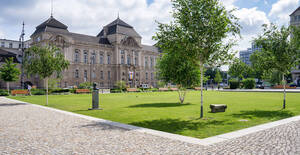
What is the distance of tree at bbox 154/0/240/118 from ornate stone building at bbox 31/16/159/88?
56170 millimetres

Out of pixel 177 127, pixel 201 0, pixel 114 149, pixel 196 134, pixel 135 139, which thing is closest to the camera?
pixel 114 149

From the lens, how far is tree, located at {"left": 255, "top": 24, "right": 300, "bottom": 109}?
1680cm

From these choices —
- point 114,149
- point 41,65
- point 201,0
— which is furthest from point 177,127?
point 41,65

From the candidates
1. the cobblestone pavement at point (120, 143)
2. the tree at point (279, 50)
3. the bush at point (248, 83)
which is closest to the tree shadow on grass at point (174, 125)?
the cobblestone pavement at point (120, 143)

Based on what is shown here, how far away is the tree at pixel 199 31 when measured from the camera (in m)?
12.6

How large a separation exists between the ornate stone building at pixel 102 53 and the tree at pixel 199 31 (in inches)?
2211

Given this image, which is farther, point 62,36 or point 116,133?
point 62,36

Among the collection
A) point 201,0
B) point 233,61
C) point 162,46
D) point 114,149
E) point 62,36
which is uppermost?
point 62,36

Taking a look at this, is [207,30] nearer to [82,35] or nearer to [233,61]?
[233,61]

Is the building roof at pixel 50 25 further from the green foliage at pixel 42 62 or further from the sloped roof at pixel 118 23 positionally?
the green foliage at pixel 42 62

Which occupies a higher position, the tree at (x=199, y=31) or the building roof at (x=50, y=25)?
the building roof at (x=50, y=25)

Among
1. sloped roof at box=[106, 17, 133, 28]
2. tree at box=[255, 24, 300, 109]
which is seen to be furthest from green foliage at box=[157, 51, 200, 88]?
sloped roof at box=[106, 17, 133, 28]

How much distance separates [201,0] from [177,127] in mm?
6711

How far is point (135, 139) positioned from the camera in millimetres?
8055
